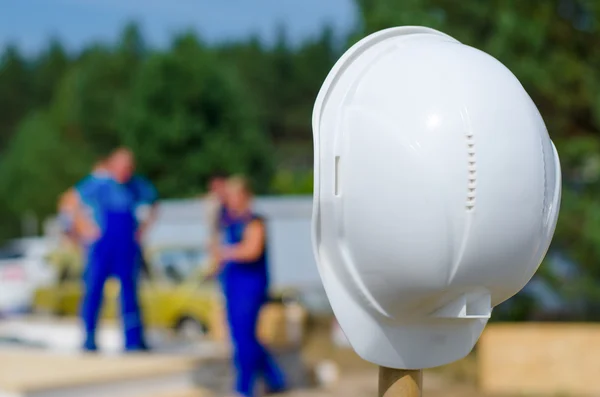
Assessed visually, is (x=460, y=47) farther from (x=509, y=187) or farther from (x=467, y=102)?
(x=509, y=187)

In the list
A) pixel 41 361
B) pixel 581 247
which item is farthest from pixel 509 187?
pixel 581 247

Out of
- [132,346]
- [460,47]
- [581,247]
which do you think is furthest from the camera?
[581,247]

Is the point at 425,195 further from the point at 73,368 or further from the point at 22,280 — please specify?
the point at 22,280

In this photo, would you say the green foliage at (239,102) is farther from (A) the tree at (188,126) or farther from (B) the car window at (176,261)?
(B) the car window at (176,261)

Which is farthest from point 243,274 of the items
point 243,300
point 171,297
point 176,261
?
point 176,261

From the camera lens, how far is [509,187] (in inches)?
90.8

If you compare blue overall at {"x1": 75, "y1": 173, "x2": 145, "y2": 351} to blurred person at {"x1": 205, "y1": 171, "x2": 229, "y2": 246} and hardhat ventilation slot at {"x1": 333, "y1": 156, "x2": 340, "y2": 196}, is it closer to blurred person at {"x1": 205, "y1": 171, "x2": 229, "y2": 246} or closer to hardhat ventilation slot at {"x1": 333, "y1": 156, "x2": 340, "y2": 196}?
blurred person at {"x1": 205, "y1": 171, "x2": 229, "y2": 246}

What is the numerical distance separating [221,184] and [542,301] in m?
8.62

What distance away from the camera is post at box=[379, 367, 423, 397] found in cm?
262

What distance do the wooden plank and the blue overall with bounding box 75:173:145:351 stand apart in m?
0.49

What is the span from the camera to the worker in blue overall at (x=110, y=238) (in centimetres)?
835

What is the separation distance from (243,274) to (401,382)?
4.90 meters

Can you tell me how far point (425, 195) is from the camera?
90.1 inches

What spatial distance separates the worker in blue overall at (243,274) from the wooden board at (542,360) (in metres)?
3.53
